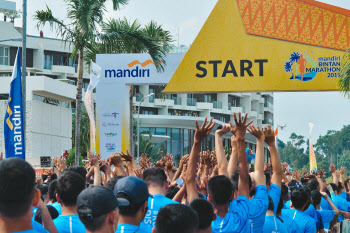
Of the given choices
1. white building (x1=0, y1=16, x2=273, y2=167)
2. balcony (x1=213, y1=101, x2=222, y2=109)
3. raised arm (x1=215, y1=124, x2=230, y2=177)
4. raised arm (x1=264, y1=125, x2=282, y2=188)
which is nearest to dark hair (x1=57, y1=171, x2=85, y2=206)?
raised arm (x1=215, y1=124, x2=230, y2=177)

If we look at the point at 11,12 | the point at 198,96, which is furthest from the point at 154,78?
the point at 198,96

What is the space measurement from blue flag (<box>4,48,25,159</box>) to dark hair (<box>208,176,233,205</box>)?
19.5 ft

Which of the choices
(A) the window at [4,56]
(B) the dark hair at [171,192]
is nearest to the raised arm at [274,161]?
(B) the dark hair at [171,192]

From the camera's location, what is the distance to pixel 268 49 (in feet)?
49.8

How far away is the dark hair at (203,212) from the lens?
13.8 feet

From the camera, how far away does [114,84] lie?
18.8 m

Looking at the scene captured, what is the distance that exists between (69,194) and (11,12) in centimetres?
5436

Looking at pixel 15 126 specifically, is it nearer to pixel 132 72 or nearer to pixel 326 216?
pixel 326 216

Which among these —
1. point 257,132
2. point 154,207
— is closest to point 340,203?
point 257,132

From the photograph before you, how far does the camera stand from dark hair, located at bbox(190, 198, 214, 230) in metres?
4.20

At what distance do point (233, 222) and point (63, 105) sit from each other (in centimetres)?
4521

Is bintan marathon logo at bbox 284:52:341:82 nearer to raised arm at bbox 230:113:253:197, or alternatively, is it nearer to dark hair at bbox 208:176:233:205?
raised arm at bbox 230:113:253:197

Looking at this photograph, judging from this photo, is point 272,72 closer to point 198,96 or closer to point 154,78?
point 154,78

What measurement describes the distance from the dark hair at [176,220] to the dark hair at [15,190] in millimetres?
727
